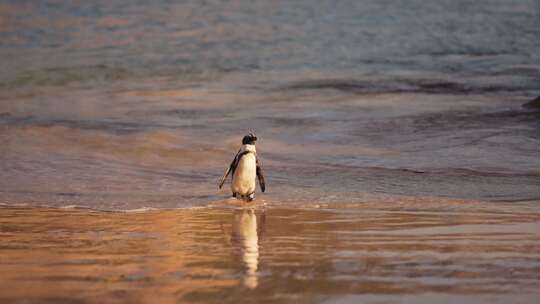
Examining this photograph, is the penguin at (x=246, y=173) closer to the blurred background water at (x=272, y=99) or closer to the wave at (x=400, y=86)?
the blurred background water at (x=272, y=99)

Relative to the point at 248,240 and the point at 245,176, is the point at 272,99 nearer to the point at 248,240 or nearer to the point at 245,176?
the point at 245,176

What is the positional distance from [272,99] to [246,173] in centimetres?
1098

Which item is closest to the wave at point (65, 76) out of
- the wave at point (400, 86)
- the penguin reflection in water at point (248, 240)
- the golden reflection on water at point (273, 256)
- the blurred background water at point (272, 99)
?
the blurred background water at point (272, 99)

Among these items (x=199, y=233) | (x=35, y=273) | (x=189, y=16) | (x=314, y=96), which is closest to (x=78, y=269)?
(x=35, y=273)

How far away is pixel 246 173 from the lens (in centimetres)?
910

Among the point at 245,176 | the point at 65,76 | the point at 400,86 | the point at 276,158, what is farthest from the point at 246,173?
the point at 65,76

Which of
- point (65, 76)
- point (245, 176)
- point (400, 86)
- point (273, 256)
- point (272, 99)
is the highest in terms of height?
point (65, 76)

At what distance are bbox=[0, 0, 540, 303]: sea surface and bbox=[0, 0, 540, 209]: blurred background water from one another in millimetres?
72

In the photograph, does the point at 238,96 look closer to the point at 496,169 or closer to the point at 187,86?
the point at 187,86

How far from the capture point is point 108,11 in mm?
35531

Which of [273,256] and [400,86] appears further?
[400,86]

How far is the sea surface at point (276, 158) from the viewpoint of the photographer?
537cm

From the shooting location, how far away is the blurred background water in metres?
10.4

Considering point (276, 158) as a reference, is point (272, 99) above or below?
above
